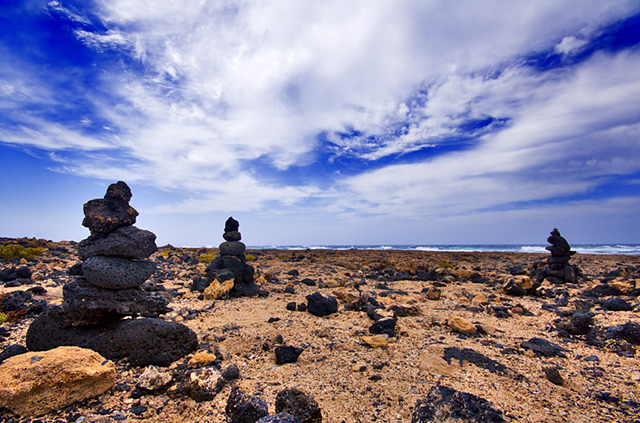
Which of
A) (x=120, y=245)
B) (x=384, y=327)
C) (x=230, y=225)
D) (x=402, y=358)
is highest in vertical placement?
(x=230, y=225)

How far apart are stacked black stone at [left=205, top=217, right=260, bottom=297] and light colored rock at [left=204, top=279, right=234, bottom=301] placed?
19.4 inches

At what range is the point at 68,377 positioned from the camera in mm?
4449

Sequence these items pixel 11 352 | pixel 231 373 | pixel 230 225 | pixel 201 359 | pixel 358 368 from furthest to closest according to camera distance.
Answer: pixel 230 225
pixel 201 359
pixel 358 368
pixel 231 373
pixel 11 352

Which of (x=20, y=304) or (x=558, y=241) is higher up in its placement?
(x=558, y=241)

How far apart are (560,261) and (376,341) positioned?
46.5ft

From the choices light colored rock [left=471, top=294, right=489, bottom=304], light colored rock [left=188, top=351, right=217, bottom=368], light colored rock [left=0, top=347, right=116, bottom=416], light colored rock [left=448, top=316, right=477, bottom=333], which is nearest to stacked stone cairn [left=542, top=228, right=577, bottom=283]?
light colored rock [left=471, top=294, right=489, bottom=304]

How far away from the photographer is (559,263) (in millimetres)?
15414

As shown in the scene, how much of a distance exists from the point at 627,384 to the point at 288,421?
20.1 feet

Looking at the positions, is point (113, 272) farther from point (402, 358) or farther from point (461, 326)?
point (461, 326)

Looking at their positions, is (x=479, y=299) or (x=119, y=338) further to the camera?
(x=479, y=299)

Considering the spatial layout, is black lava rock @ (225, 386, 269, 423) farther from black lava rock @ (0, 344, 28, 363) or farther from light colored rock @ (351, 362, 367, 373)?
black lava rock @ (0, 344, 28, 363)

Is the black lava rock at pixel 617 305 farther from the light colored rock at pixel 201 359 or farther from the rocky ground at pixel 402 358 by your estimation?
the light colored rock at pixel 201 359

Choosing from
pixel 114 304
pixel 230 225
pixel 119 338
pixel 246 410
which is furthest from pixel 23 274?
pixel 246 410

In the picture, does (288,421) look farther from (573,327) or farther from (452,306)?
(452,306)
